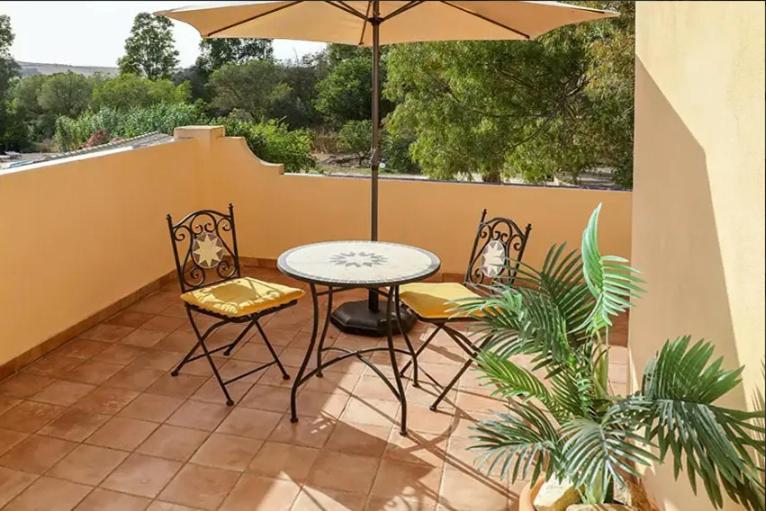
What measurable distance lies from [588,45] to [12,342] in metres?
6.87

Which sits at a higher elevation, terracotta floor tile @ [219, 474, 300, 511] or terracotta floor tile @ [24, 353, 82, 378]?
terracotta floor tile @ [24, 353, 82, 378]

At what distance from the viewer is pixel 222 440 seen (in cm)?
313

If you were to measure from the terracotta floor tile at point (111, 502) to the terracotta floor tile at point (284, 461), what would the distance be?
1.53 ft

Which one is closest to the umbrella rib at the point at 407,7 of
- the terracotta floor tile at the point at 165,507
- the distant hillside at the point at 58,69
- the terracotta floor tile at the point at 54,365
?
the terracotta floor tile at the point at 165,507

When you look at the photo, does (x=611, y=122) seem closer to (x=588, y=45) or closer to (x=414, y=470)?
(x=588, y=45)

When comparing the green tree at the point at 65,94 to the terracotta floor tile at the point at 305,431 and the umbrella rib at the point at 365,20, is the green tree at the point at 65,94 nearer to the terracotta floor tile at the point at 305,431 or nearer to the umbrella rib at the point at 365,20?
the umbrella rib at the point at 365,20

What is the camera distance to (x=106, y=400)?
3.52m

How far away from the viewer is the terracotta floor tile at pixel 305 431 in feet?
10.3

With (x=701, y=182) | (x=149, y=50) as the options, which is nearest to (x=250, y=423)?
(x=701, y=182)

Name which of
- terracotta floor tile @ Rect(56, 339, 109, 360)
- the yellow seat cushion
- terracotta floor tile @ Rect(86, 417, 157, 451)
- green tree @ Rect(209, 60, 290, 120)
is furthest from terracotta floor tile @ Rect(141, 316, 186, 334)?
green tree @ Rect(209, 60, 290, 120)

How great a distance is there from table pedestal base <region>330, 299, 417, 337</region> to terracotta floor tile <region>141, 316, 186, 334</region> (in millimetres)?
1079

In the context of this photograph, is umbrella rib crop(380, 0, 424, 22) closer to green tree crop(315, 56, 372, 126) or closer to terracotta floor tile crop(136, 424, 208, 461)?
terracotta floor tile crop(136, 424, 208, 461)

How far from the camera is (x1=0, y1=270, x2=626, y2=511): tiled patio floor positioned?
8.89 ft

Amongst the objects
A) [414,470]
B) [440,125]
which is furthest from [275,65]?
[414,470]
